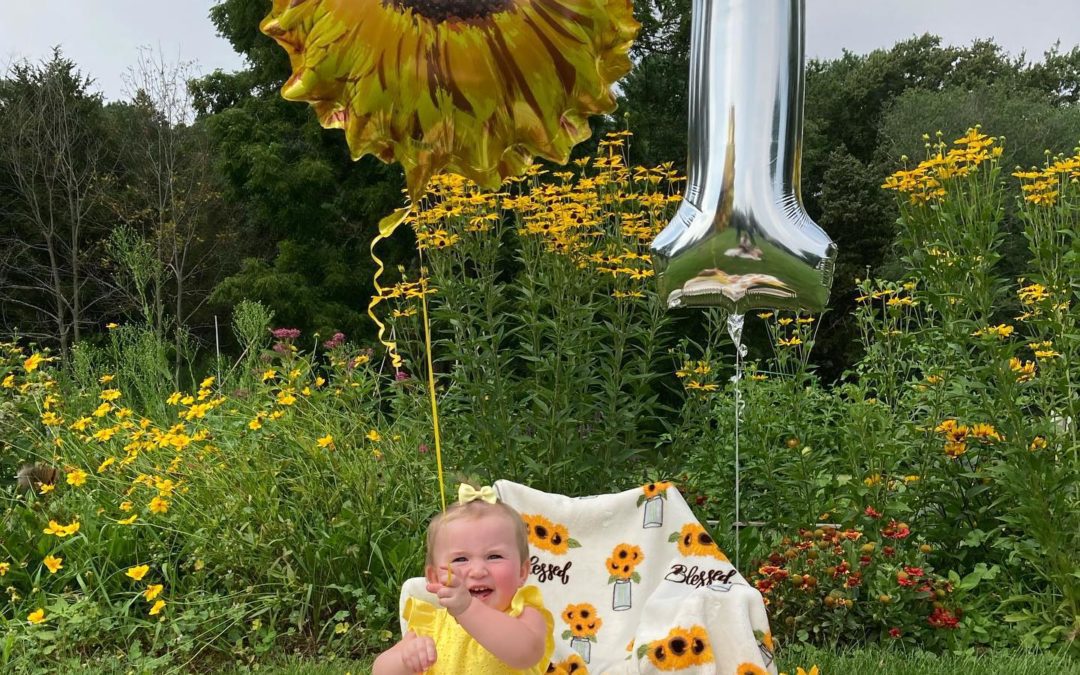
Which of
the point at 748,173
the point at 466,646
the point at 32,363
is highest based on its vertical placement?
the point at 748,173

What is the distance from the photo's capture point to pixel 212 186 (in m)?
12.6

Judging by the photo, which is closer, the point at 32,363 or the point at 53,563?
the point at 53,563

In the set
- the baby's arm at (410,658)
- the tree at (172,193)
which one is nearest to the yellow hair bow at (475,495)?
the baby's arm at (410,658)

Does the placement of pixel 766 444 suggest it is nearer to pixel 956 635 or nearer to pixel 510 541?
pixel 956 635

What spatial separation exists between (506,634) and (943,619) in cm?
167

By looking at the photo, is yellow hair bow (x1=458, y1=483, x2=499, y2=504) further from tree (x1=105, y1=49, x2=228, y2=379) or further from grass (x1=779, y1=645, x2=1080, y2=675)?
A: tree (x1=105, y1=49, x2=228, y2=379)

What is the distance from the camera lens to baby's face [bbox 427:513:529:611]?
1.49 meters

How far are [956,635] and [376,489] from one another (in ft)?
6.21

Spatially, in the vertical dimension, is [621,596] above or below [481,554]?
below

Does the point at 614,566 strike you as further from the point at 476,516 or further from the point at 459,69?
the point at 459,69

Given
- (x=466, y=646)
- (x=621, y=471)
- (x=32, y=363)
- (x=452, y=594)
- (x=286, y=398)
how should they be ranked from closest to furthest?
(x=452, y=594) → (x=466, y=646) → (x=621, y=471) → (x=286, y=398) → (x=32, y=363)

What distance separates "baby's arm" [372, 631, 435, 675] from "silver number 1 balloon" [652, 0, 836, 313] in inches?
45.4

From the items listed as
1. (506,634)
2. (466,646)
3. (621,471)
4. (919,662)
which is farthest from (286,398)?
(919,662)

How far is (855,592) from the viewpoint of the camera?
251 centimetres
